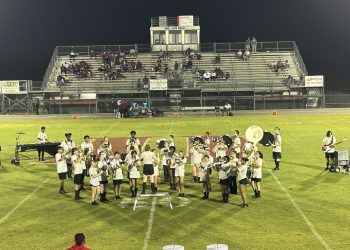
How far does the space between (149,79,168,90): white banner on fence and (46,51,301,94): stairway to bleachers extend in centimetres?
166

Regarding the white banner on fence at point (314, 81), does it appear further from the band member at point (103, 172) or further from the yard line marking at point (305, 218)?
the band member at point (103, 172)

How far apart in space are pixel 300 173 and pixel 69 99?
40147 millimetres

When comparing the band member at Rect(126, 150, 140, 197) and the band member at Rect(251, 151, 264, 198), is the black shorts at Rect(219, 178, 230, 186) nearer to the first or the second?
the band member at Rect(251, 151, 264, 198)

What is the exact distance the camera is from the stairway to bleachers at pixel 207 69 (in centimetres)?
5644

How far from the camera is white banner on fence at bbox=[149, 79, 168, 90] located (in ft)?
179

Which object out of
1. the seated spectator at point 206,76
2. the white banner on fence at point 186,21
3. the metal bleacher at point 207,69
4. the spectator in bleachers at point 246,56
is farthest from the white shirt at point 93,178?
the white banner on fence at point 186,21

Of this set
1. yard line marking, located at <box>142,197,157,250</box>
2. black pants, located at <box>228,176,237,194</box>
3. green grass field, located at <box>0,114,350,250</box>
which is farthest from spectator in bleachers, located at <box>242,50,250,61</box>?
yard line marking, located at <box>142,197,157,250</box>

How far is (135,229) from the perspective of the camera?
1320 centimetres

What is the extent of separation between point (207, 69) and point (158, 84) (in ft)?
28.3

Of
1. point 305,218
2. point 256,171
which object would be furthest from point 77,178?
point 305,218

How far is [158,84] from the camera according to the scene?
54625 millimetres

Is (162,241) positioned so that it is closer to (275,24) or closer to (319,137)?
(319,137)

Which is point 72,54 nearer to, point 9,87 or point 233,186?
point 9,87

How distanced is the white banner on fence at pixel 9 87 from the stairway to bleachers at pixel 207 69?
3.65m
